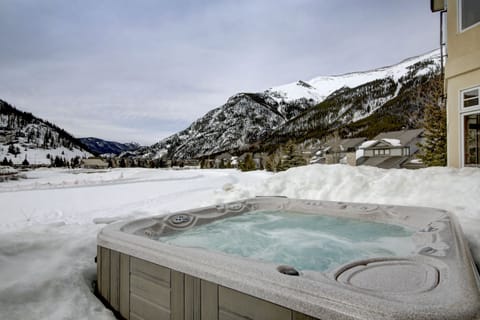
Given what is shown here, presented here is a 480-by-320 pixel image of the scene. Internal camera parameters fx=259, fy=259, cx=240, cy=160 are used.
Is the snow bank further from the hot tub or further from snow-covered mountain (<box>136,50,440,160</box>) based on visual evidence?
snow-covered mountain (<box>136,50,440,160</box>)

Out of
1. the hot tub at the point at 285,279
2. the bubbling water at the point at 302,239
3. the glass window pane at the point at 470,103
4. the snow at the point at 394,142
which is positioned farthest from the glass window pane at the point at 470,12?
the snow at the point at 394,142

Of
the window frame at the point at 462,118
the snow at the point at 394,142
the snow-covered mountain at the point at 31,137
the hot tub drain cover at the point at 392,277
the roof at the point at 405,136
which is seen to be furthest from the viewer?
the snow-covered mountain at the point at 31,137

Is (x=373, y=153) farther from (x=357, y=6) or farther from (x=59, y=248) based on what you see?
(x=59, y=248)

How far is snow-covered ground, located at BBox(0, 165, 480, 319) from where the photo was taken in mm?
1518

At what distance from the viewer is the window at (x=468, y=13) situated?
4.07 meters

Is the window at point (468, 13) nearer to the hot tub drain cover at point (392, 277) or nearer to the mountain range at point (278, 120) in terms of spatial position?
the hot tub drain cover at point (392, 277)

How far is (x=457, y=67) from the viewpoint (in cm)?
430

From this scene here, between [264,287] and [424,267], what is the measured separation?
0.76 m

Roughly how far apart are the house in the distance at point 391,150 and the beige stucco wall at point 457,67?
18171mm

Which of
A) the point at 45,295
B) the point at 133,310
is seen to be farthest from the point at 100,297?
the point at 133,310

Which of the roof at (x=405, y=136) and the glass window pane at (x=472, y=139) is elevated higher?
the roof at (x=405, y=136)

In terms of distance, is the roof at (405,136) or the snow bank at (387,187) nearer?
the snow bank at (387,187)

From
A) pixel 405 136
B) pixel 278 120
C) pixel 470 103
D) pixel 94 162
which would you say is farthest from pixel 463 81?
pixel 278 120

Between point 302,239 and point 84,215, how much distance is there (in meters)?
3.62
